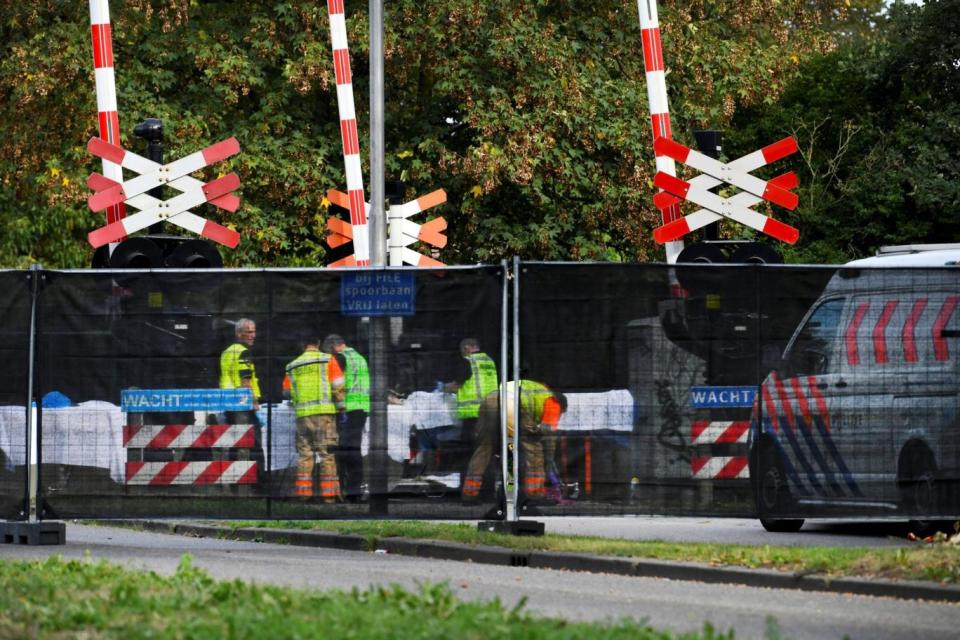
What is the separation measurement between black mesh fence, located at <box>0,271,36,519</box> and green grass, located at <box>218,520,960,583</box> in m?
2.57

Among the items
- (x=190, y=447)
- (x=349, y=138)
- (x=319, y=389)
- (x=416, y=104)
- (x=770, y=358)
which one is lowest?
(x=190, y=447)

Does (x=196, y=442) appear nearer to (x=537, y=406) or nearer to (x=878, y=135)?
(x=537, y=406)

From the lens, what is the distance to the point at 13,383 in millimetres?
13688

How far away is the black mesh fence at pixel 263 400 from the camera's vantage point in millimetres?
13430

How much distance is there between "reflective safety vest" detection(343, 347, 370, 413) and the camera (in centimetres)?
1347

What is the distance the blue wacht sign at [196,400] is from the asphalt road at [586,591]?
1.08 metres

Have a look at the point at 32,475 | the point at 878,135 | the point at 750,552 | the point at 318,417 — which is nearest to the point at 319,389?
the point at 318,417

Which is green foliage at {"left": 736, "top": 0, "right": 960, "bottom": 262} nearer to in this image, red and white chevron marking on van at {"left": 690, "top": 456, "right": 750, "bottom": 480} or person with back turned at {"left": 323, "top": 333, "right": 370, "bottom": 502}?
red and white chevron marking on van at {"left": 690, "top": 456, "right": 750, "bottom": 480}

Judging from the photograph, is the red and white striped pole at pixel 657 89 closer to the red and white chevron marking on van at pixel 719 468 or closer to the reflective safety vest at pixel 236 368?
the red and white chevron marking on van at pixel 719 468

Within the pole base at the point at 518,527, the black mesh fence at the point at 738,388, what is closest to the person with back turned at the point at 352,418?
the pole base at the point at 518,527

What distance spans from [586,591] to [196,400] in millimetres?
4121

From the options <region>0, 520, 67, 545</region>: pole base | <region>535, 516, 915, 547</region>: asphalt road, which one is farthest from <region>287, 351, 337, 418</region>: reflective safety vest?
<region>535, 516, 915, 547</region>: asphalt road

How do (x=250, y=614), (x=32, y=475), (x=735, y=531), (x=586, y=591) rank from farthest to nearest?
1. (x=735, y=531)
2. (x=32, y=475)
3. (x=586, y=591)
4. (x=250, y=614)

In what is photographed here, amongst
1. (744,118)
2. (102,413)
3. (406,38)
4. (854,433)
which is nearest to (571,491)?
(854,433)
